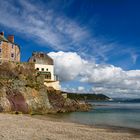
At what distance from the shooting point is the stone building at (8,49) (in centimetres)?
6788

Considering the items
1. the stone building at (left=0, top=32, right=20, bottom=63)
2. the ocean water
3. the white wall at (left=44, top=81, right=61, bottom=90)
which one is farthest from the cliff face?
the stone building at (left=0, top=32, right=20, bottom=63)

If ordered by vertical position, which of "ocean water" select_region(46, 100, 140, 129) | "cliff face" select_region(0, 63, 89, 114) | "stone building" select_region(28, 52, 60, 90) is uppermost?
"stone building" select_region(28, 52, 60, 90)

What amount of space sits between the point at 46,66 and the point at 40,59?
9.84 ft

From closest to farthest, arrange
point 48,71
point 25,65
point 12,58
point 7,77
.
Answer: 1. point 7,77
2. point 25,65
3. point 12,58
4. point 48,71

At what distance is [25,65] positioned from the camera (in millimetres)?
66000

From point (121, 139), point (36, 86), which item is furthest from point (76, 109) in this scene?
point (121, 139)

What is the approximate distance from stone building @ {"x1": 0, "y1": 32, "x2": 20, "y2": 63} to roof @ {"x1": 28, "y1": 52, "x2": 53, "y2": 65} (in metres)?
5.25

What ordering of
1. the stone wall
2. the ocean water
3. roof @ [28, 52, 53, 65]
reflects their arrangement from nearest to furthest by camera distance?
1. the ocean water
2. the stone wall
3. roof @ [28, 52, 53, 65]

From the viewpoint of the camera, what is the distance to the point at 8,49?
69250mm

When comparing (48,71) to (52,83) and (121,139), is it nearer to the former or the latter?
(52,83)

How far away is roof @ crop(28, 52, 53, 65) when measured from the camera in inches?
2997

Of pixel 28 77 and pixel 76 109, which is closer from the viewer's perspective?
pixel 28 77

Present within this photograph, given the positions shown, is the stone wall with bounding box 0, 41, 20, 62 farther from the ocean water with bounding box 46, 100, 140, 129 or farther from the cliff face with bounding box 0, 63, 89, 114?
the ocean water with bounding box 46, 100, 140, 129

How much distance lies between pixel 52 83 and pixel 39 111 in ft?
57.7
